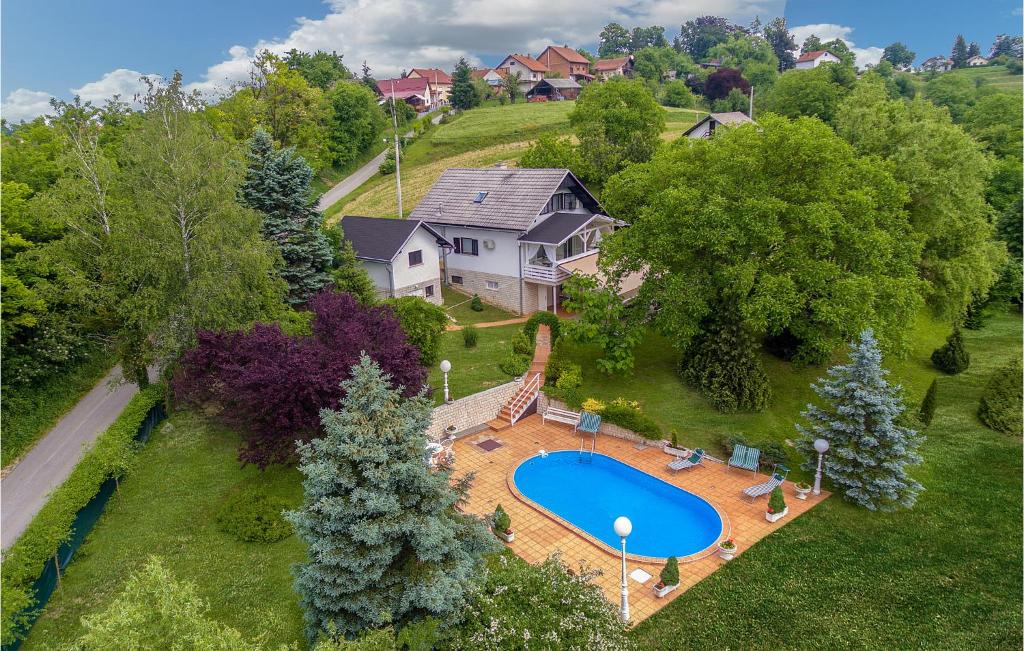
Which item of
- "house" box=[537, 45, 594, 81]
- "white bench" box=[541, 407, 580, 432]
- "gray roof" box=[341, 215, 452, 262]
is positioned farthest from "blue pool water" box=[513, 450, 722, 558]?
"house" box=[537, 45, 594, 81]

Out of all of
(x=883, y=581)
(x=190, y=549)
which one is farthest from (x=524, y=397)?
(x=883, y=581)

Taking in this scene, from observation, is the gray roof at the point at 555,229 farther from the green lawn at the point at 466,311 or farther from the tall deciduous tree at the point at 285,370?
the tall deciduous tree at the point at 285,370

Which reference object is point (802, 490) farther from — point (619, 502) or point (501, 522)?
point (501, 522)

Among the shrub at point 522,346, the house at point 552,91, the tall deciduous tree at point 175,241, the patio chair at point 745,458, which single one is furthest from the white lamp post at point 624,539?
the house at point 552,91

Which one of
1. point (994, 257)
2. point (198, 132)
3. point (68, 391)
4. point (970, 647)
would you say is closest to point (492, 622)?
point (970, 647)

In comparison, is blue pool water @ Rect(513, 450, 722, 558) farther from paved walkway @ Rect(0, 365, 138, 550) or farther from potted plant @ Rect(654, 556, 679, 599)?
paved walkway @ Rect(0, 365, 138, 550)

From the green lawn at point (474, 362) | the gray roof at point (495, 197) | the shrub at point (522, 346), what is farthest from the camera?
the gray roof at point (495, 197)
